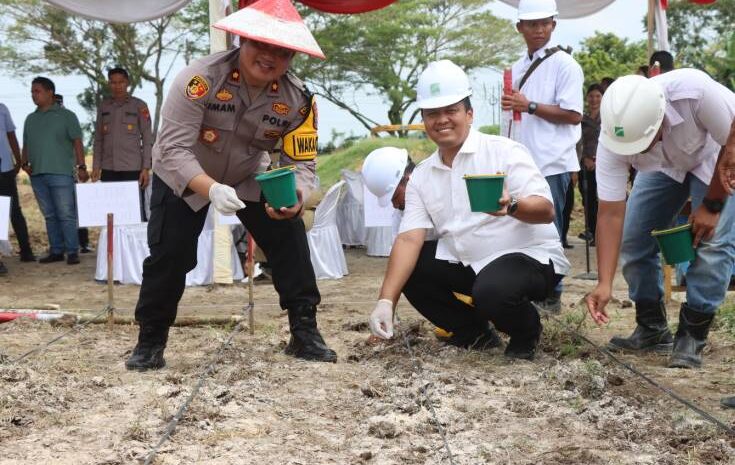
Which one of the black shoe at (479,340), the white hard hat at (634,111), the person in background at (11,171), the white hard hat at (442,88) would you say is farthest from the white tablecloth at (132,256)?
the white hard hat at (634,111)

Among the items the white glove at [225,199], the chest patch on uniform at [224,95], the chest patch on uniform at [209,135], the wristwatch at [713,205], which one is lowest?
the wristwatch at [713,205]

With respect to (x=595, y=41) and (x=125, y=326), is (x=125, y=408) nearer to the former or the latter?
(x=125, y=326)

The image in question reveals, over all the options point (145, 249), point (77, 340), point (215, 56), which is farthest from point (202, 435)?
point (145, 249)

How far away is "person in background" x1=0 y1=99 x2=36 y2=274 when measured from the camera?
8.51 metres

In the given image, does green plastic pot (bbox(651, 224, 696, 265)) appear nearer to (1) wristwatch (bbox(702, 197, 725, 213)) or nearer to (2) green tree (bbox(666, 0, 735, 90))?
(1) wristwatch (bbox(702, 197, 725, 213))

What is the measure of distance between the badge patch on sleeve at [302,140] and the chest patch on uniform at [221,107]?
0.28 metres

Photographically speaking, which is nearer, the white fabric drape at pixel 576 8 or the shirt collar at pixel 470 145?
the shirt collar at pixel 470 145

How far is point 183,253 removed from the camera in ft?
13.0

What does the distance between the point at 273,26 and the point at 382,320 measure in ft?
4.10

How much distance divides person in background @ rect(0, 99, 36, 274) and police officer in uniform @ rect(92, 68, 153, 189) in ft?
2.69

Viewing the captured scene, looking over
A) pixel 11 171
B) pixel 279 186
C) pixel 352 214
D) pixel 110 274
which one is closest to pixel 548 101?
pixel 279 186

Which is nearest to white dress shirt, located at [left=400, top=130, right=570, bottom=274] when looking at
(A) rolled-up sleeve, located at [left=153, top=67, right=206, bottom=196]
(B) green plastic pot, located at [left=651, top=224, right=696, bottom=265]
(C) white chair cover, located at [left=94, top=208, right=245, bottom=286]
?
(B) green plastic pot, located at [left=651, top=224, right=696, bottom=265]

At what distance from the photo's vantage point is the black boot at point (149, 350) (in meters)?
4.11

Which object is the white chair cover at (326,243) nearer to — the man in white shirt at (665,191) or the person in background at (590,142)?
the person in background at (590,142)
